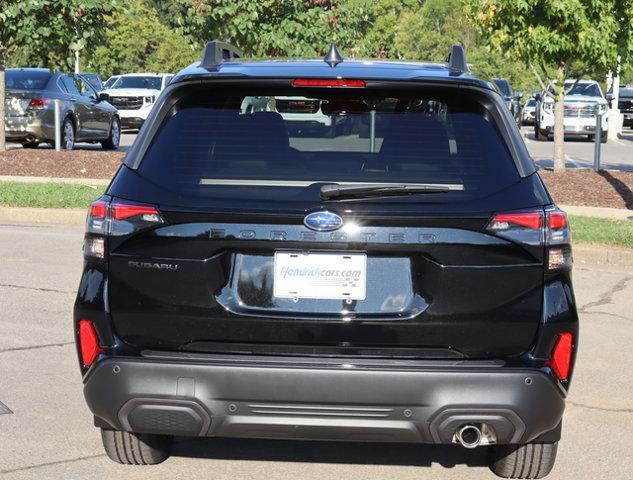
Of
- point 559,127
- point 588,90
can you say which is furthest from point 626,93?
point 559,127

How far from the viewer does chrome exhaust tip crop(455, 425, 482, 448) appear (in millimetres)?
4587

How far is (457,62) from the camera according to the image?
5.20 metres

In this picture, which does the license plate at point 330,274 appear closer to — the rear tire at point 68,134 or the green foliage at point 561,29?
the green foliage at point 561,29

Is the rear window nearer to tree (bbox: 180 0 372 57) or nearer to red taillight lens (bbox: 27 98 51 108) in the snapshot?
tree (bbox: 180 0 372 57)

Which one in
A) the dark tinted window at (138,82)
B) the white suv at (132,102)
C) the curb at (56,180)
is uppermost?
the curb at (56,180)

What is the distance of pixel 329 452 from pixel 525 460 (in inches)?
37.6

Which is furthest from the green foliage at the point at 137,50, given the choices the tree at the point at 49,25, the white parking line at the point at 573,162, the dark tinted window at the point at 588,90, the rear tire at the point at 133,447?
the rear tire at the point at 133,447

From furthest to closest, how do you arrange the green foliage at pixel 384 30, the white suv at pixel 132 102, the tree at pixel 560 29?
the green foliage at pixel 384 30, the white suv at pixel 132 102, the tree at pixel 560 29

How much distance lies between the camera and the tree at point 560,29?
1883cm

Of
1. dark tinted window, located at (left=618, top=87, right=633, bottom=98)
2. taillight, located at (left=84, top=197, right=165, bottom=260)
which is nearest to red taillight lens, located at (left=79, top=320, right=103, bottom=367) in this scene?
taillight, located at (left=84, top=197, right=165, bottom=260)

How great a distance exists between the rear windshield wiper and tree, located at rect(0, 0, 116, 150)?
16.9 metres

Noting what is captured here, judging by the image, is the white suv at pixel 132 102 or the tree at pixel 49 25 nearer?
the tree at pixel 49 25

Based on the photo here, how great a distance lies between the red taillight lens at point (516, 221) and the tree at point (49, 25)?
17.1m

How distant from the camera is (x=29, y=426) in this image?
20.0 feet
